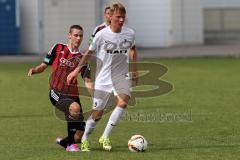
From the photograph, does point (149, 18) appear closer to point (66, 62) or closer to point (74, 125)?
point (74, 125)

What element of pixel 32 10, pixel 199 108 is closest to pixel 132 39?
pixel 199 108

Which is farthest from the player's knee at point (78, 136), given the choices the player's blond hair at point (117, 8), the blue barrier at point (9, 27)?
the blue barrier at point (9, 27)

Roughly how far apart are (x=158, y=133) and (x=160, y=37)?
26740 mm

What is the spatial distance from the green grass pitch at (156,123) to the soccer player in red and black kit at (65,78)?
0.32 meters

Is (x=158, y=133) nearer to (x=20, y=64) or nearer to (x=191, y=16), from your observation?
(x=20, y=64)

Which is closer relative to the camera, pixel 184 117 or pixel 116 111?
pixel 116 111

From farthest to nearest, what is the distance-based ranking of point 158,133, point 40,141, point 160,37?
1. point 160,37
2. point 158,133
3. point 40,141

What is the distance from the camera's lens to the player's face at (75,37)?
10.8 meters

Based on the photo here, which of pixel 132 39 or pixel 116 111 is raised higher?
pixel 132 39

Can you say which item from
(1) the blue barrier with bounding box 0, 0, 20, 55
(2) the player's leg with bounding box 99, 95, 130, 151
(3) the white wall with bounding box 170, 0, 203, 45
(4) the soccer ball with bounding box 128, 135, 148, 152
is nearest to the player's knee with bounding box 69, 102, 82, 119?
(2) the player's leg with bounding box 99, 95, 130, 151

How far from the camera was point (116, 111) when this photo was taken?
35.9ft

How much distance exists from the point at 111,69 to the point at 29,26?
24.4 metres

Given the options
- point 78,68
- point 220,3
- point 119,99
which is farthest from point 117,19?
point 220,3

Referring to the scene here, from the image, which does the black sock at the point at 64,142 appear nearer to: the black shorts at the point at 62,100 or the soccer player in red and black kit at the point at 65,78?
the soccer player in red and black kit at the point at 65,78
